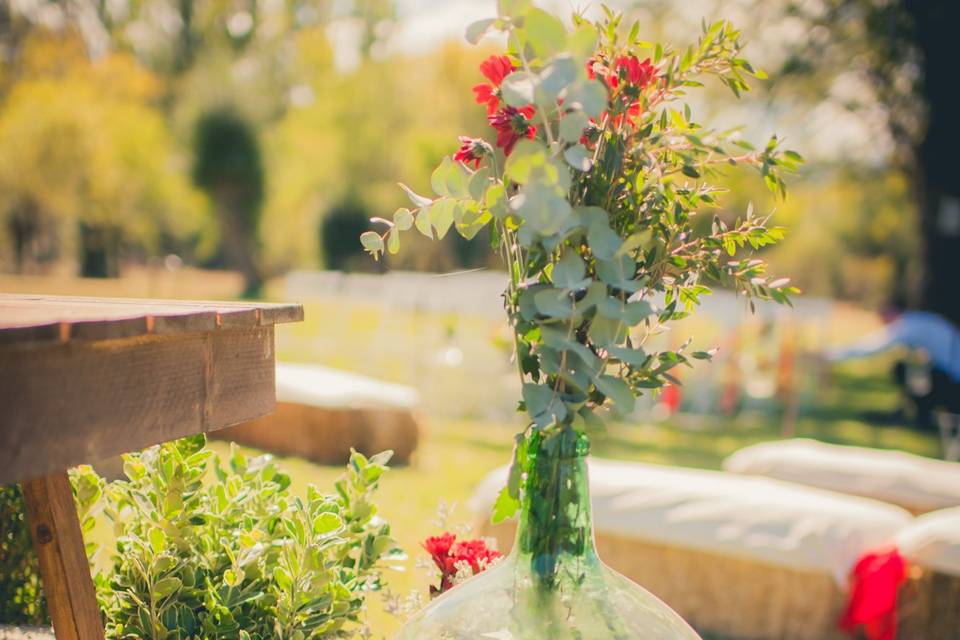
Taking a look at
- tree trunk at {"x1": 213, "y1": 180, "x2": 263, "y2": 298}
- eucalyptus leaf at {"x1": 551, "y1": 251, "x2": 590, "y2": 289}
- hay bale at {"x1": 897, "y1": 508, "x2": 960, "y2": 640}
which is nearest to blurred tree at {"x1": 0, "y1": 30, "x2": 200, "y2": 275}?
tree trunk at {"x1": 213, "y1": 180, "x2": 263, "y2": 298}

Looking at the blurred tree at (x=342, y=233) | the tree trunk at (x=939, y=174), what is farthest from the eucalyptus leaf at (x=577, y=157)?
the blurred tree at (x=342, y=233)

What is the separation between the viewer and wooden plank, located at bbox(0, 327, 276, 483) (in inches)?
35.5

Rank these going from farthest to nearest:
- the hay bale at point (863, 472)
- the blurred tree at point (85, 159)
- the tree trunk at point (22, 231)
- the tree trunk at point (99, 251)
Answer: the tree trunk at point (99, 251) < the tree trunk at point (22, 231) < the blurred tree at point (85, 159) < the hay bale at point (863, 472)

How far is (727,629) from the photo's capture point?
12.1 feet

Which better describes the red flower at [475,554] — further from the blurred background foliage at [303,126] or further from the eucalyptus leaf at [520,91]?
the blurred background foliage at [303,126]

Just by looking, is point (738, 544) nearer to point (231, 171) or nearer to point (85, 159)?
point (85, 159)

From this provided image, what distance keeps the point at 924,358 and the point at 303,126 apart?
26.8 m

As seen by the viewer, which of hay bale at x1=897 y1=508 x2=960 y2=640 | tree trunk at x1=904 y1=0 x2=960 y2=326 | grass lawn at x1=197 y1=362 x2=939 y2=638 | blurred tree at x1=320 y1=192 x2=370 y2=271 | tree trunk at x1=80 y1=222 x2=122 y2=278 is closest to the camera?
hay bale at x1=897 y1=508 x2=960 y2=640

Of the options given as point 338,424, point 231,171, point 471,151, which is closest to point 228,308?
point 471,151

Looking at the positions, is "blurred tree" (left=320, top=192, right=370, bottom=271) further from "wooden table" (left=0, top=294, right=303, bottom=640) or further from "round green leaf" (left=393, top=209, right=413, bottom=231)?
"round green leaf" (left=393, top=209, right=413, bottom=231)

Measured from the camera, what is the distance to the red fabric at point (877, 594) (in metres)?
3.30

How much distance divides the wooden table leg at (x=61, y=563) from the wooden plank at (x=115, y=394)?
1.27 feet

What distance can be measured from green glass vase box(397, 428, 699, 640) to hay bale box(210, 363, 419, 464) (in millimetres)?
5482

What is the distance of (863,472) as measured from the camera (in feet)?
15.5
